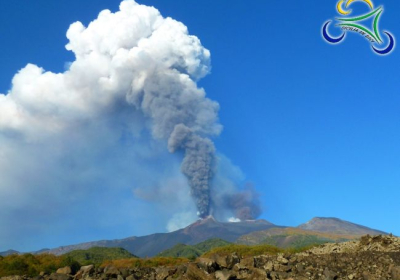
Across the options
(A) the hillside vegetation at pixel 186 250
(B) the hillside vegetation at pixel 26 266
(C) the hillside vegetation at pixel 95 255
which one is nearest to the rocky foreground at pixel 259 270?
(B) the hillside vegetation at pixel 26 266

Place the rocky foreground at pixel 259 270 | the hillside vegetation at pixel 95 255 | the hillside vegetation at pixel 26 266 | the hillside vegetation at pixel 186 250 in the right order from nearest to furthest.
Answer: the rocky foreground at pixel 259 270
the hillside vegetation at pixel 26 266
the hillside vegetation at pixel 95 255
the hillside vegetation at pixel 186 250

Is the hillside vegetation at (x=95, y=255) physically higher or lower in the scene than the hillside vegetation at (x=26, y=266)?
higher

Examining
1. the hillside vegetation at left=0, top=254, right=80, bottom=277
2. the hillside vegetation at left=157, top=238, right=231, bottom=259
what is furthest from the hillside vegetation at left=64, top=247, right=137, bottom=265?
the hillside vegetation at left=0, top=254, right=80, bottom=277

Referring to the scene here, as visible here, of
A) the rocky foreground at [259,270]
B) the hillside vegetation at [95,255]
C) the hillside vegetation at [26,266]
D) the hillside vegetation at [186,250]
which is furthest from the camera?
the hillside vegetation at [186,250]

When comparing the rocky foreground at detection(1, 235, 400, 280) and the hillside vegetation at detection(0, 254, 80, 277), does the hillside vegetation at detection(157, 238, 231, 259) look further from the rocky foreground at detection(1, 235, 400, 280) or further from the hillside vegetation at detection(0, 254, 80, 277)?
the rocky foreground at detection(1, 235, 400, 280)

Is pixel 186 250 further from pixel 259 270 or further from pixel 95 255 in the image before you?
pixel 259 270

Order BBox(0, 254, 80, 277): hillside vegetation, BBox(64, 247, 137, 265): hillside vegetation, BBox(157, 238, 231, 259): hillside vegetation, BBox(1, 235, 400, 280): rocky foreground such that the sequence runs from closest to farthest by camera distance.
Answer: BBox(1, 235, 400, 280): rocky foreground
BBox(0, 254, 80, 277): hillside vegetation
BBox(64, 247, 137, 265): hillside vegetation
BBox(157, 238, 231, 259): hillside vegetation


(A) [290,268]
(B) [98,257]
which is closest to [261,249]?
(A) [290,268]

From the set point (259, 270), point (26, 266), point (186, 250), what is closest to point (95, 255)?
point (186, 250)

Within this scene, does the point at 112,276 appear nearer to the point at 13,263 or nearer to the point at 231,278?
the point at 231,278

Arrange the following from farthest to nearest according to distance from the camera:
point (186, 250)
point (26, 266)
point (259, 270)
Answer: point (186, 250), point (26, 266), point (259, 270)

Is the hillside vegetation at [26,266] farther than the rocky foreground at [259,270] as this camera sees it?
Yes

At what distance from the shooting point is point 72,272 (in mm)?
19812

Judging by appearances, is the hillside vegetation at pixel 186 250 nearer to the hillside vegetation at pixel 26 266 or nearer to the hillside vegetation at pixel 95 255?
the hillside vegetation at pixel 95 255
